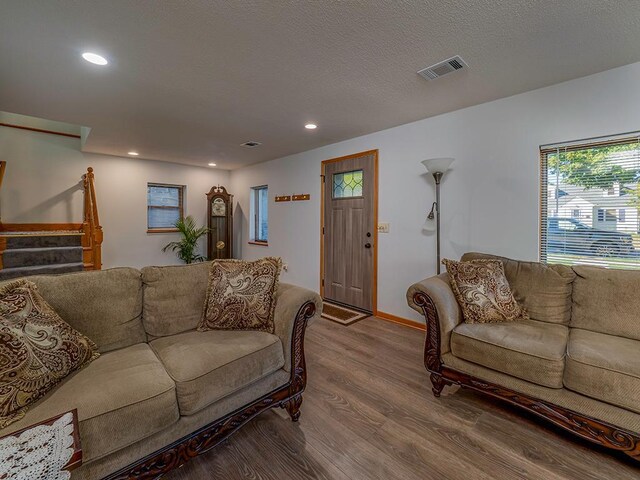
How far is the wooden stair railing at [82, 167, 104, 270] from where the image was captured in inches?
156

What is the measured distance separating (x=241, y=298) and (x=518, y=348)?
1.70m

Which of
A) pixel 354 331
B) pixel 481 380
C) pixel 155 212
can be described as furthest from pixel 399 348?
pixel 155 212

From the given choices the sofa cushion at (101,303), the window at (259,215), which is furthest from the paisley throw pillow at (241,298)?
the window at (259,215)

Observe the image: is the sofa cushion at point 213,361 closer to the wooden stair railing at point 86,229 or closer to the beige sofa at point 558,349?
the beige sofa at point 558,349

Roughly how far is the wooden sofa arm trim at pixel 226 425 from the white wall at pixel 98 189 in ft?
15.6

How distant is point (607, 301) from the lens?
1905 millimetres

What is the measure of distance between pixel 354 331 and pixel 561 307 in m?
1.83

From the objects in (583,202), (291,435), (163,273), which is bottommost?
(291,435)

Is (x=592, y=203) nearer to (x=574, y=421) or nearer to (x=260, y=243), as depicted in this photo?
(x=574, y=421)

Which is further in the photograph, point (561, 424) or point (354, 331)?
point (354, 331)

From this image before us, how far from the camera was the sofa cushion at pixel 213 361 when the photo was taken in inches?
52.8

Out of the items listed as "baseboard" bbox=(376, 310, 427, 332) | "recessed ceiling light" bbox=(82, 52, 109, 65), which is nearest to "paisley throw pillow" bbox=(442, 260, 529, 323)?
"baseboard" bbox=(376, 310, 427, 332)

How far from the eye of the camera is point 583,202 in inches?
92.0

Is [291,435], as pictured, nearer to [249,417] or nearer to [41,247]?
[249,417]
